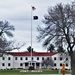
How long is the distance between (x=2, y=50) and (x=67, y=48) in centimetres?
3638

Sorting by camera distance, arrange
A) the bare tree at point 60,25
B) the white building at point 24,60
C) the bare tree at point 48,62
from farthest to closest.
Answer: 1. the white building at point 24,60
2. the bare tree at point 48,62
3. the bare tree at point 60,25

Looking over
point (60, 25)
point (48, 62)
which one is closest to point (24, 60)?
point (48, 62)

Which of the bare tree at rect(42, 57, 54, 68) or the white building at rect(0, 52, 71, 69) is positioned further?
the white building at rect(0, 52, 71, 69)

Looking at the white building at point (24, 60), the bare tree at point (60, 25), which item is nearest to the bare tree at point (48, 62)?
the white building at point (24, 60)

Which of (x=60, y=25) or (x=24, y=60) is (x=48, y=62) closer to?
(x=24, y=60)

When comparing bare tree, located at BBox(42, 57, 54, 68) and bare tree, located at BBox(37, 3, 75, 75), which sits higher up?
bare tree, located at BBox(37, 3, 75, 75)

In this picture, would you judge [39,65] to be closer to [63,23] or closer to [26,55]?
[26,55]

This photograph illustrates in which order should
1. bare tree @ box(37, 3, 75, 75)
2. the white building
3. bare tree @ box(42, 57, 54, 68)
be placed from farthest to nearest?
the white building
bare tree @ box(42, 57, 54, 68)
bare tree @ box(37, 3, 75, 75)

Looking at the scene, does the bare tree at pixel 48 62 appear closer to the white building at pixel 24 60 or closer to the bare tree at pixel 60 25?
the white building at pixel 24 60

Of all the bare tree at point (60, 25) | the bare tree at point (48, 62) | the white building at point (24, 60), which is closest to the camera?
the bare tree at point (60, 25)

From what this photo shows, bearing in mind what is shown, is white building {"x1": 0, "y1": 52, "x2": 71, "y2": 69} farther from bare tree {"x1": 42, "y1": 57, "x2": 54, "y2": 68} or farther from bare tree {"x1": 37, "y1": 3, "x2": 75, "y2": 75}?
bare tree {"x1": 37, "y1": 3, "x2": 75, "y2": 75}

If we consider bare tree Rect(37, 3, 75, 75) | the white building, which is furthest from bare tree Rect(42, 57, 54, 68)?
bare tree Rect(37, 3, 75, 75)

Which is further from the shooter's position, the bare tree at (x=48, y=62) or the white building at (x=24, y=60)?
the white building at (x=24, y=60)

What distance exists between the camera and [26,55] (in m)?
145
